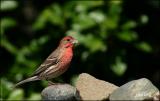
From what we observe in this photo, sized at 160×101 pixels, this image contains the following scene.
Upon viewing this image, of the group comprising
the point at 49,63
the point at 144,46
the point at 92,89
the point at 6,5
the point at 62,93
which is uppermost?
the point at 62,93

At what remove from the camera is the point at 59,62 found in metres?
10.8

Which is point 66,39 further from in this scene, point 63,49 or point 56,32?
point 56,32

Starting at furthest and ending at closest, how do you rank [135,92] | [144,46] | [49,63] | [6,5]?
1. [6,5]
2. [144,46]
3. [49,63]
4. [135,92]

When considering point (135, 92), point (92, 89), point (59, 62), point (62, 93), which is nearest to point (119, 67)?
point (59, 62)

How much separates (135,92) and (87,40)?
16.5 feet

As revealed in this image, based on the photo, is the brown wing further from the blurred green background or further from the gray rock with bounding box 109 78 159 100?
the gray rock with bounding box 109 78 159 100

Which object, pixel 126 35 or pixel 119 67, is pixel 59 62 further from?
pixel 119 67

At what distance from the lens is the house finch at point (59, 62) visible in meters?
10.6

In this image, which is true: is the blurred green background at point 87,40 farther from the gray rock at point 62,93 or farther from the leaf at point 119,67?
the gray rock at point 62,93

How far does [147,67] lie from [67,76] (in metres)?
1.62

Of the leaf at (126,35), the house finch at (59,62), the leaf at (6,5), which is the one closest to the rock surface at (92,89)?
the house finch at (59,62)

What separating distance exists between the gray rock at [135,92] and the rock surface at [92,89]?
0.30 meters

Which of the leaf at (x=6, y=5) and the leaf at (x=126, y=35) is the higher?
the leaf at (x=6, y=5)

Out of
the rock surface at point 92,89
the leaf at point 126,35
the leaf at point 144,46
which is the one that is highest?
the rock surface at point 92,89
